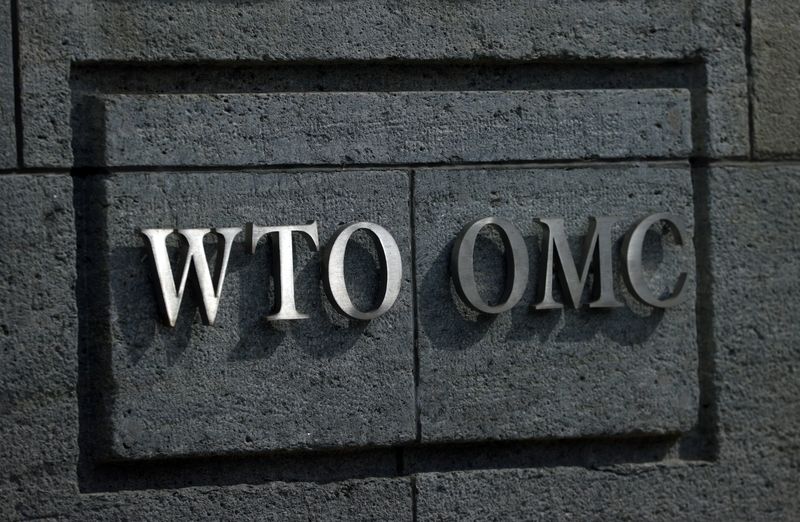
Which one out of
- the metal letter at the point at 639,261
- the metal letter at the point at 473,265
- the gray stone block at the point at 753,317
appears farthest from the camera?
the gray stone block at the point at 753,317

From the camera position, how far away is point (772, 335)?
16.6ft

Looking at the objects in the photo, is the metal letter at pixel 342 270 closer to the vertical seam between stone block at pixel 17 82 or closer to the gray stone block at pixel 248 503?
the gray stone block at pixel 248 503

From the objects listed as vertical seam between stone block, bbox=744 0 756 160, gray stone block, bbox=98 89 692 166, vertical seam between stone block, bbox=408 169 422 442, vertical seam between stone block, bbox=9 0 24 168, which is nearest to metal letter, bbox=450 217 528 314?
vertical seam between stone block, bbox=408 169 422 442

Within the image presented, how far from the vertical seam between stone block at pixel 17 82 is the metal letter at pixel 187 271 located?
60 centimetres

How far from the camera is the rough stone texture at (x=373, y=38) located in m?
4.54

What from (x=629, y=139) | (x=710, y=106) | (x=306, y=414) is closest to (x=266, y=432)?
(x=306, y=414)

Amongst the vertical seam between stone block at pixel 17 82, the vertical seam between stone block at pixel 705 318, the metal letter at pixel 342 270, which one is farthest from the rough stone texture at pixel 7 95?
the vertical seam between stone block at pixel 705 318

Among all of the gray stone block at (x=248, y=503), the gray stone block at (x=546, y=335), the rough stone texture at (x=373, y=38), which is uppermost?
the rough stone texture at (x=373, y=38)

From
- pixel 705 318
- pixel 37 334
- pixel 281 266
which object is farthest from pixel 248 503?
pixel 705 318

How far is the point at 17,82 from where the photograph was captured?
4.52 metres

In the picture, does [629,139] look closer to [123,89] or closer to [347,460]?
[347,460]

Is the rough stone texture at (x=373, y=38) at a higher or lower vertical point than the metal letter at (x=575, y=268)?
higher

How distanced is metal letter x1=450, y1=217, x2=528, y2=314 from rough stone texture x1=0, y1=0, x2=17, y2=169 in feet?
6.07

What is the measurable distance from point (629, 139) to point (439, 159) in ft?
2.89
